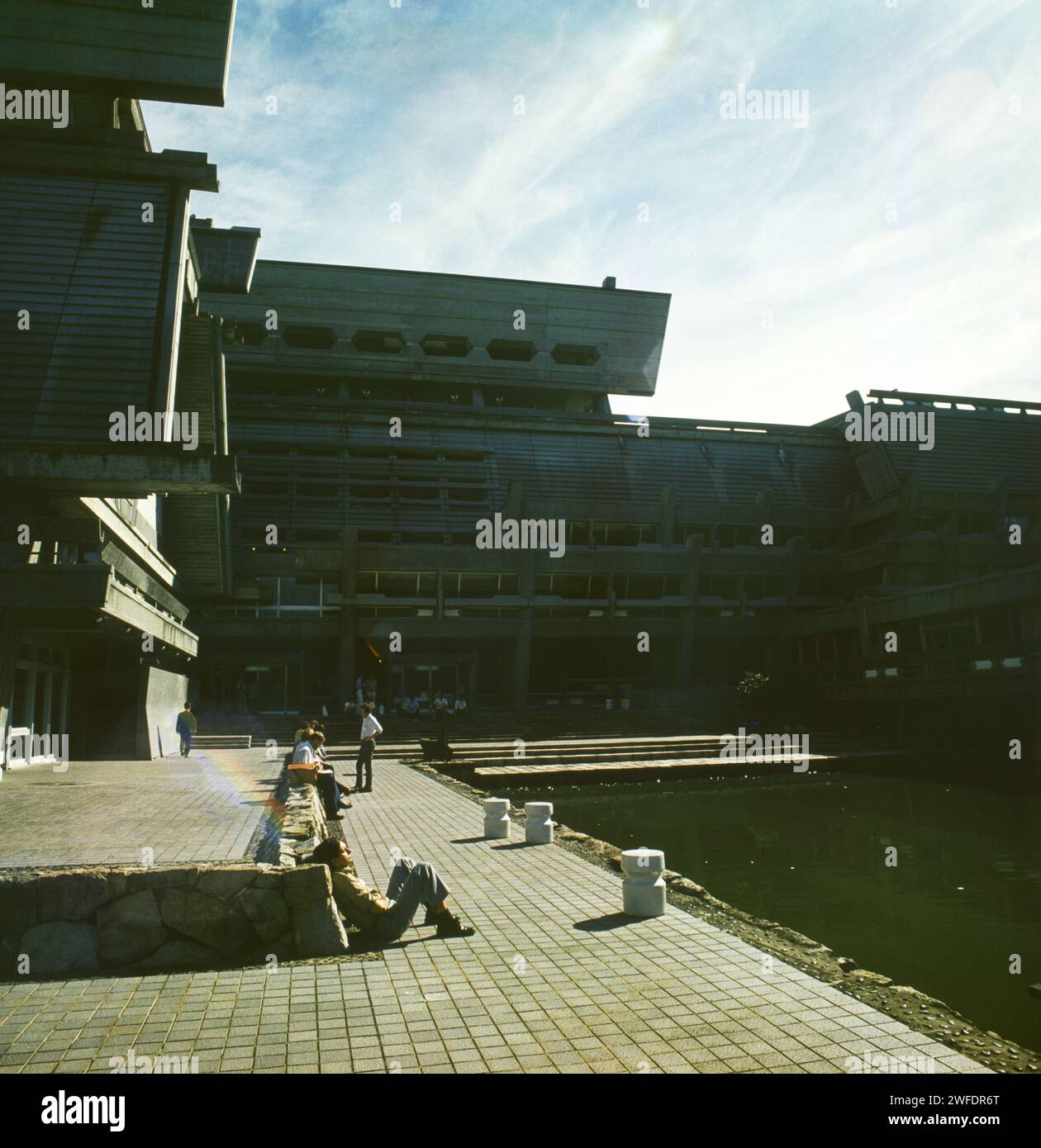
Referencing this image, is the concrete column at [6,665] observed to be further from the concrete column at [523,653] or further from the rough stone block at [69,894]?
the concrete column at [523,653]

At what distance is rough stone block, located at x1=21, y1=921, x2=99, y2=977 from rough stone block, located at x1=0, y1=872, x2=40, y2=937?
8 centimetres

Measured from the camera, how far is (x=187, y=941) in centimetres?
650

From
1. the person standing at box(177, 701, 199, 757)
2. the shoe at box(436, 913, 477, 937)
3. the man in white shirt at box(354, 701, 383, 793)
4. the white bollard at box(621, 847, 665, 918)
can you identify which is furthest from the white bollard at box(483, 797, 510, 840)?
the person standing at box(177, 701, 199, 757)

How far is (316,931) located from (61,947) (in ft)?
5.67

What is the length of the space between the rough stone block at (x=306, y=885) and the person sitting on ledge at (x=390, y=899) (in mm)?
378

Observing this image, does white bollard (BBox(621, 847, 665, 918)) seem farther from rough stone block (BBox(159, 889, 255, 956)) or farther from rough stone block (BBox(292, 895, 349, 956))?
rough stone block (BBox(159, 889, 255, 956))

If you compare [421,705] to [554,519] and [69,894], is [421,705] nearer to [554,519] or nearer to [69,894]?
[554,519]

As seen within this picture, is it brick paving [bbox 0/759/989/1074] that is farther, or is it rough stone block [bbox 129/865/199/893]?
rough stone block [bbox 129/865/199/893]

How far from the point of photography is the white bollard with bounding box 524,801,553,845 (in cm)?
1220

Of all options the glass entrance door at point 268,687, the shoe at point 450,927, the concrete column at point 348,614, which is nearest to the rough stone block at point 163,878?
the shoe at point 450,927

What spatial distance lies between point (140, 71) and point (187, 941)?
20.8 meters

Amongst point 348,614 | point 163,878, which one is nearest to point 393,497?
point 348,614

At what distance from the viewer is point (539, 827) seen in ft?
40.3
